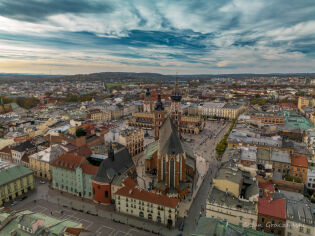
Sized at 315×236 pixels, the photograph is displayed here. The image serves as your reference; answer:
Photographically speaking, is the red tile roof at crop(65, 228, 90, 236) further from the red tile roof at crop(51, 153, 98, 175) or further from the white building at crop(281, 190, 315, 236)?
the white building at crop(281, 190, 315, 236)

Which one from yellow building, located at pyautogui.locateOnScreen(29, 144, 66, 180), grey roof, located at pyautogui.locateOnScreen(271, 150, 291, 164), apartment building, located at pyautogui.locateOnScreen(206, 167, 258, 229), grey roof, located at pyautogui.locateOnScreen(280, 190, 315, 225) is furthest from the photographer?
Result: yellow building, located at pyautogui.locateOnScreen(29, 144, 66, 180)

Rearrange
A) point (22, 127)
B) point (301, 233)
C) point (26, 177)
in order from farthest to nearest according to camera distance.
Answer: point (22, 127) → point (26, 177) → point (301, 233)

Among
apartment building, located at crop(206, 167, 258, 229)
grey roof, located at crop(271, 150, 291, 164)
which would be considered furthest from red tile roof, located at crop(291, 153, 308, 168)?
apartment building, located at crop(206, 167, 258, 229)

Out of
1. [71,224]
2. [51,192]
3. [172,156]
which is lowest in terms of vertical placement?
[51,192]

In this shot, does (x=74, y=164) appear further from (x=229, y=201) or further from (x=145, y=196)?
(x=229, y=201)

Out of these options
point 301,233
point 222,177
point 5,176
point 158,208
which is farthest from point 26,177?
point 301,233

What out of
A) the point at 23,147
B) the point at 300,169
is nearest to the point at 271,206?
the point at 300,169

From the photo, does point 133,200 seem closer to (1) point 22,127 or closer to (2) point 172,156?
(2) point 172,156

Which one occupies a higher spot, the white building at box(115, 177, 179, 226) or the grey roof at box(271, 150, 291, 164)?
the grey roof at box(271, 150, 291, 164)
